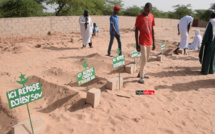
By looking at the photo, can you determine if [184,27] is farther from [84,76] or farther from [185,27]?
[84,76]

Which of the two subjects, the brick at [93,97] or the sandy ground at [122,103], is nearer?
the sandy ground at [122,103]

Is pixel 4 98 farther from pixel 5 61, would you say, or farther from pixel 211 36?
pixel 211 36

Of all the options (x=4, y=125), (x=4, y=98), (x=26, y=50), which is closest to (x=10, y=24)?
(x=26, y=50)

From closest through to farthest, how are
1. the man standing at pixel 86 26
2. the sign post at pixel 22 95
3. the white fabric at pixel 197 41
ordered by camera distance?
the sign post at pixel 22 95, the man standing at pixel 86 26, the white fabric at pixel 197 41

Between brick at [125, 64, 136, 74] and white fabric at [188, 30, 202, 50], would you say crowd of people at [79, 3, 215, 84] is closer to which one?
brick at [125, 64, 136, 74]

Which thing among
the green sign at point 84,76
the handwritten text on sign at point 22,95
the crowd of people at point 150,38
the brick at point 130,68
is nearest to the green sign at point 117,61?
the crowd of people at point 150,38

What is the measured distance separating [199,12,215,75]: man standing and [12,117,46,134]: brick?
4291 mm

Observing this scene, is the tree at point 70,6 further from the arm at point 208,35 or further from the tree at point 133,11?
the arm at point 208,35

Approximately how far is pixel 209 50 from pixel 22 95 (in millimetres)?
4491

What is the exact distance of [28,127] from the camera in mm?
2365

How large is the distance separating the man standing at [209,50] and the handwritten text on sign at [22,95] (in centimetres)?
425

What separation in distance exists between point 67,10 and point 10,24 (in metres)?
9.11

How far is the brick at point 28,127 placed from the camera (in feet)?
7.43

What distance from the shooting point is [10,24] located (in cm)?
1061
